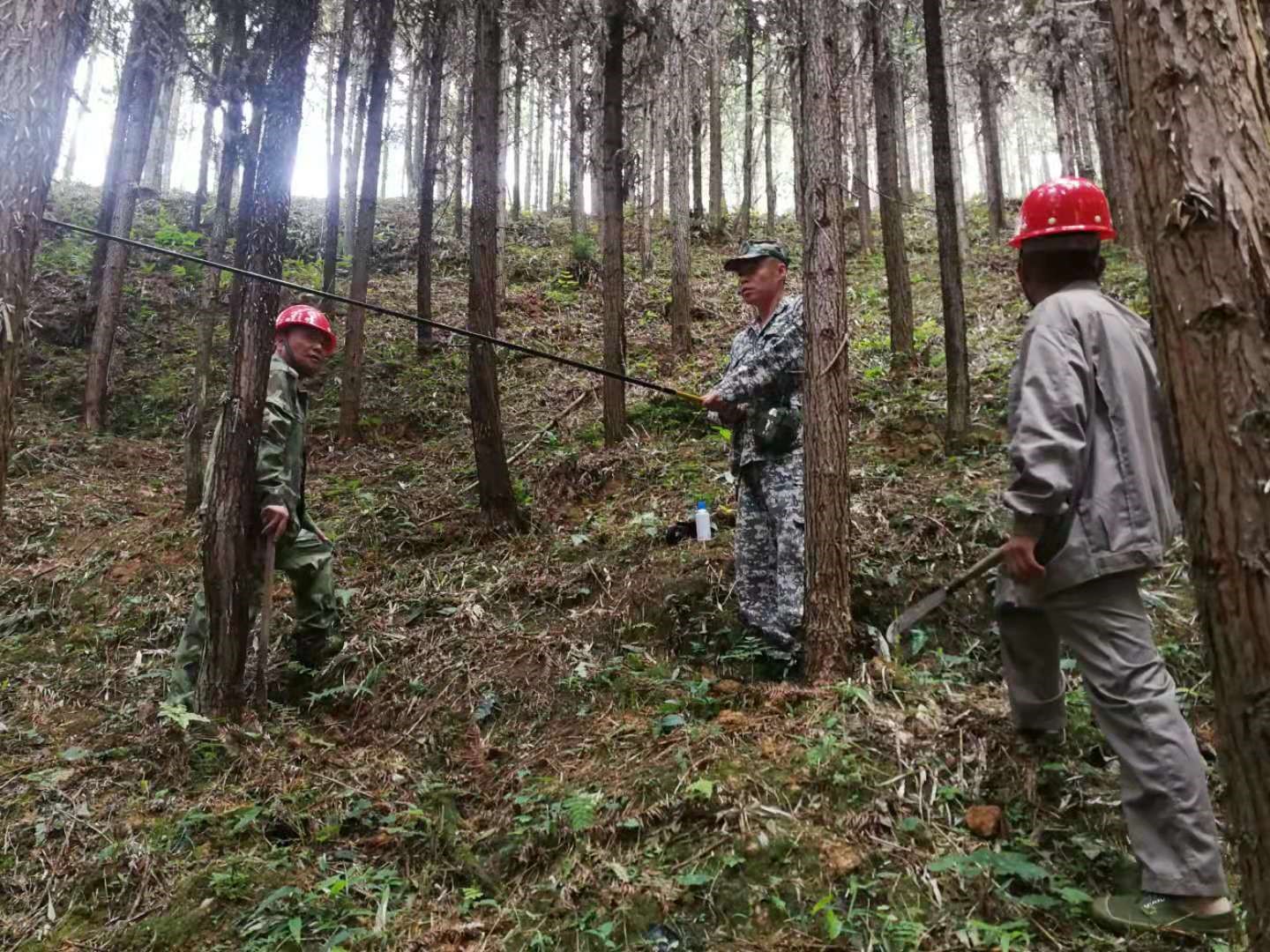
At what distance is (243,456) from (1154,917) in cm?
461

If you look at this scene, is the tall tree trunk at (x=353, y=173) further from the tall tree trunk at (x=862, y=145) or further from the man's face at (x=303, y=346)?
the man's face at (x=303, y=346)

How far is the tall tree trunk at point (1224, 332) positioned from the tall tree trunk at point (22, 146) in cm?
443

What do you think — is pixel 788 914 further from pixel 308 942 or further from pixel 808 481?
pixel 808 481

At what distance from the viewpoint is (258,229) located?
4.55 m

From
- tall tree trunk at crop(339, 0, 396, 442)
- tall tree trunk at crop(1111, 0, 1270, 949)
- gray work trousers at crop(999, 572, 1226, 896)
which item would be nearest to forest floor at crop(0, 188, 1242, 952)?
gray work trousers at crop(999, 572, 1226, 896)

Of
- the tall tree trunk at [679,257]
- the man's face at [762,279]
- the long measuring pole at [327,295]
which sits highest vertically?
the tall tree trunk at [679,257]

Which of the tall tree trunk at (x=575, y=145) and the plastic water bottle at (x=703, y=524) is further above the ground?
the tall tree trunk at (x=575, y=145)

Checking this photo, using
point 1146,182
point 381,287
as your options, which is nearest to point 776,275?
point 1146,182

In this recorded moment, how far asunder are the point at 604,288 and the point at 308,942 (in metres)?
7.04

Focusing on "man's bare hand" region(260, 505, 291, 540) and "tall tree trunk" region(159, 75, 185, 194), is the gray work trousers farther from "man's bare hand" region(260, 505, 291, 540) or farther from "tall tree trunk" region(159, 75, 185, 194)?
"tall tree trunk" region(159, 75, 185, 194)

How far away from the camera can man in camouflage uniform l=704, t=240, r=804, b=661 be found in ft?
15.1

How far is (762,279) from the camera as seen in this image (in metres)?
4.79

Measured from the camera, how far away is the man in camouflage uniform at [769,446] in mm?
4609

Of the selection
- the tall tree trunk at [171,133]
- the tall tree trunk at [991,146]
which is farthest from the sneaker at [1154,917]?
the tall tree trunk at [171,133]
